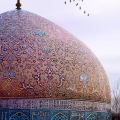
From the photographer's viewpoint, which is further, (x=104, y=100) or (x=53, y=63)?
(x=104, y=100)

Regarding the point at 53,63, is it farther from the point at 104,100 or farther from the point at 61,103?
the point at 104,100

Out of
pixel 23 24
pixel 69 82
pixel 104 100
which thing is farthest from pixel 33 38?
pixel 104 100

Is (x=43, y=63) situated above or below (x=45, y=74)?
above

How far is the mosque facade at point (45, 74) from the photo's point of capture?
288 inches

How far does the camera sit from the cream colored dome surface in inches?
289

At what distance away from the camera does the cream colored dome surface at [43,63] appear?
289 inches

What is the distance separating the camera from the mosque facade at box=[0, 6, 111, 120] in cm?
732

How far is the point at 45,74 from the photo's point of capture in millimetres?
7438

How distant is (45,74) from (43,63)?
0.66 ft

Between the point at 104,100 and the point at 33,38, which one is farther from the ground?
the point at 33,38

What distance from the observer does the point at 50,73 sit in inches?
294

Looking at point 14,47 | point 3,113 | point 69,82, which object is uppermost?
point 14,47

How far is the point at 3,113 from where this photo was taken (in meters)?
7.32

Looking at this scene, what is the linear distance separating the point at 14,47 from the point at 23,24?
0.59 metres
